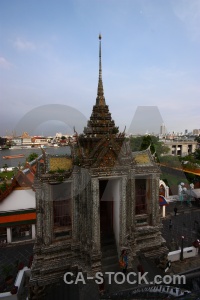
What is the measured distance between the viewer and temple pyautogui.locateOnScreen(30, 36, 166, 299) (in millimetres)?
11367

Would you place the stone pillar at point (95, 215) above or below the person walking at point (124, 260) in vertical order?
above

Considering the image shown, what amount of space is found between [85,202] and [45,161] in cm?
329

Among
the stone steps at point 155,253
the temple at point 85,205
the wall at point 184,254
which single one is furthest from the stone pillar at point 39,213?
the wall at point 184,254

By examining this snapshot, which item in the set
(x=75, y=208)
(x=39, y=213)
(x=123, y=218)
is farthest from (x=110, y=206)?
(x=39, y=213)

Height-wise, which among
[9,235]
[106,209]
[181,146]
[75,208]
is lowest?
[9,235]

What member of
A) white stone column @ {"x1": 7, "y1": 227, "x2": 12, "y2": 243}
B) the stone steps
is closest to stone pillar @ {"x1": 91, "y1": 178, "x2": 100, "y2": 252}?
the stone steps

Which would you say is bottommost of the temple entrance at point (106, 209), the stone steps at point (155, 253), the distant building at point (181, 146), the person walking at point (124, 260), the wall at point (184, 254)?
the wall at point (184, 254)

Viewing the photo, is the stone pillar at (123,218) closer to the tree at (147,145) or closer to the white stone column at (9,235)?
the white stone column at (9,235)

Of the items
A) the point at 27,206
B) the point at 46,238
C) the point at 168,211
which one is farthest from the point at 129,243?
the point at 168,211

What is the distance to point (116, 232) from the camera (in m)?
12.8

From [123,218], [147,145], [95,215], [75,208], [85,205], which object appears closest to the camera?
[95,215]

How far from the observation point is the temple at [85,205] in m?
11.4

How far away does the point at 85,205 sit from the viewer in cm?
1183

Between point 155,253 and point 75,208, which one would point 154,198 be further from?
point 75,208
